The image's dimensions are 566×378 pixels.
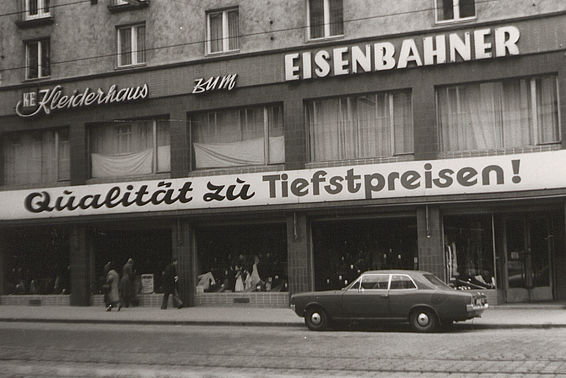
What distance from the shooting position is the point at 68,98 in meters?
29.8

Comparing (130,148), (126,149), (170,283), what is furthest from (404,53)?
(126,149)

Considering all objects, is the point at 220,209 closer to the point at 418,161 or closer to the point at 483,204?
the point at 418,161

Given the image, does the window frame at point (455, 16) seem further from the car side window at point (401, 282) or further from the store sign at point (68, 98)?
the store sign at point (68, 98)

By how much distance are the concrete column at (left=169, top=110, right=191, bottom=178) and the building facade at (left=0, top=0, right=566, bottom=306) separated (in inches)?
3.4

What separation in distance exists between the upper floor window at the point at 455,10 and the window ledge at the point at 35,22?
14.6 meters

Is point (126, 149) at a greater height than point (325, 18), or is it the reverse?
point (325, 18)

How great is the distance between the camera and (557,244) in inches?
950

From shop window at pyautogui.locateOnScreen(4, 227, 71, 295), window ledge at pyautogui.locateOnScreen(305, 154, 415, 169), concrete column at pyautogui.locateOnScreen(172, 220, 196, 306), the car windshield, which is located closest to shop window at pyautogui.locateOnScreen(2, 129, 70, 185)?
shop window at pyautogui.locateOnScreen(4, 227, 71, 295)

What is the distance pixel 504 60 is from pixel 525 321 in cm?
827

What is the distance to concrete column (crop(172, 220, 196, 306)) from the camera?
91.0 feet

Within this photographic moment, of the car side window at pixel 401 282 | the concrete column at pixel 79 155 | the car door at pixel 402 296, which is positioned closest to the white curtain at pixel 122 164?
the concrete column at pixel 79 155

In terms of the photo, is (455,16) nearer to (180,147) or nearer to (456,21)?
(456,21)

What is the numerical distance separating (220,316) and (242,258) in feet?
13.3

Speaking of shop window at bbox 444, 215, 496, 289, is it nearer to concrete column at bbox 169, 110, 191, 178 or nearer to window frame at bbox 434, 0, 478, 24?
window frame at bbox 434, 0, 478, 24
